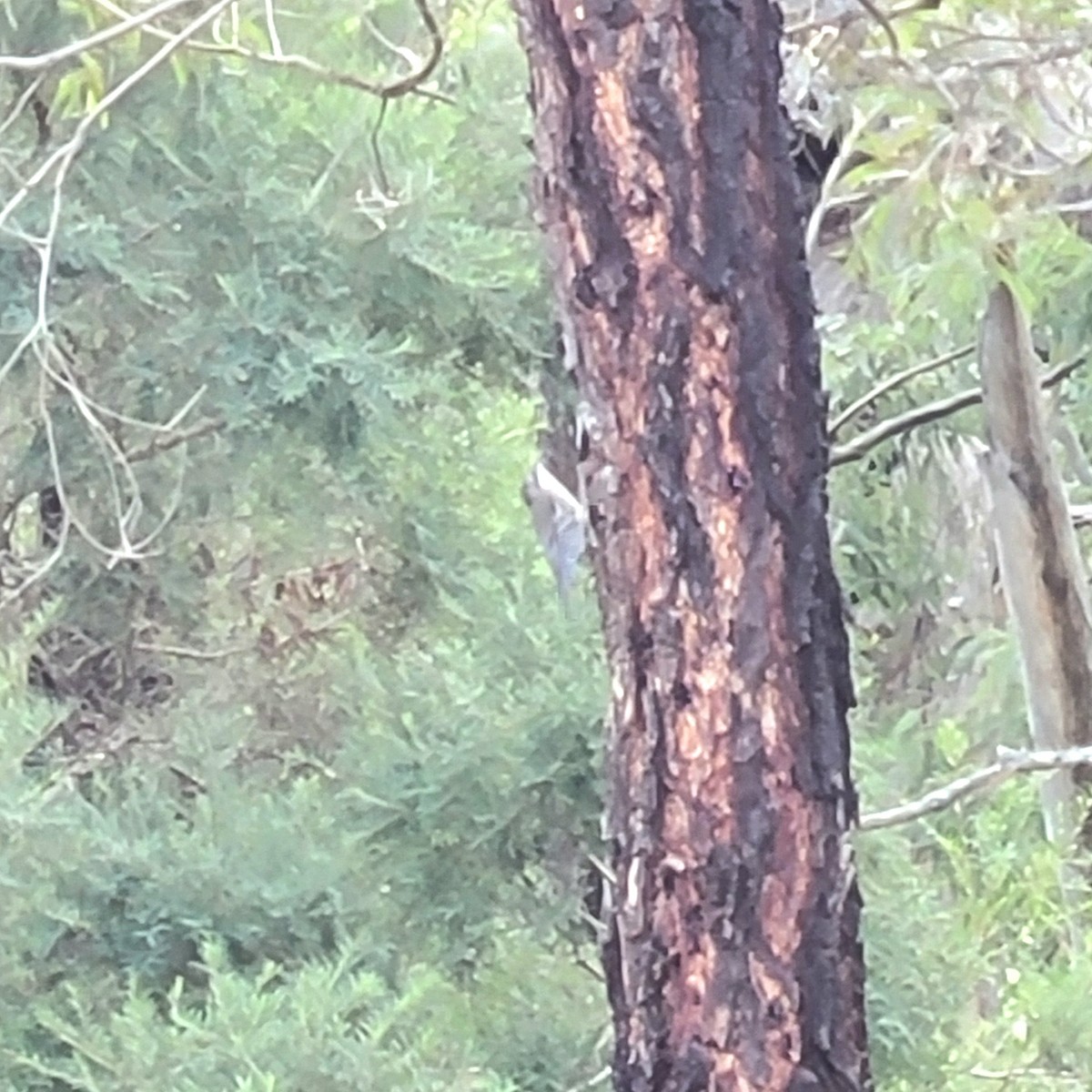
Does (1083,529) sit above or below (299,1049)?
above

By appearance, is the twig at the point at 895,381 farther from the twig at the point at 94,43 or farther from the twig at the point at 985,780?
the twig at the point at 94,43

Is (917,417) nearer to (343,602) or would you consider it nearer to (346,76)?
(343,602)

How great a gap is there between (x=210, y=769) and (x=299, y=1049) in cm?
61

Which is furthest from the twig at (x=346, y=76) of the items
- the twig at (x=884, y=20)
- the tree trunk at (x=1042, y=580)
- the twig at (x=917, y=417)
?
the tree trunk at (x=1042, y=580)

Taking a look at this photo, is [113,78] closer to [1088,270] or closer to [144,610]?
[144,610]

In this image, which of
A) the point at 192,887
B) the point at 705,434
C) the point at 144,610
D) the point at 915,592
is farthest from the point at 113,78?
the point at 915,592

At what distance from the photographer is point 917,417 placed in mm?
3916

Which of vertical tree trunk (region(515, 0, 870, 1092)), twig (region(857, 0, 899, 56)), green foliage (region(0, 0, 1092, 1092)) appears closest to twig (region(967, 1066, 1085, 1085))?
green foliage (region(0, 0, 1092, 1092))

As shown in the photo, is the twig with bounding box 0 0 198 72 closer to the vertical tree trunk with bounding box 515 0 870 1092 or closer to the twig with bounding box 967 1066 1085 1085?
the vertical tree trunk with bounding box 515 0 870 1092

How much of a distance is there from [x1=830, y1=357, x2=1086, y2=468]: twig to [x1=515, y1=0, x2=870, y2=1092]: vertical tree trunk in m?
2.07

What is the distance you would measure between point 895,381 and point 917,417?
191mm

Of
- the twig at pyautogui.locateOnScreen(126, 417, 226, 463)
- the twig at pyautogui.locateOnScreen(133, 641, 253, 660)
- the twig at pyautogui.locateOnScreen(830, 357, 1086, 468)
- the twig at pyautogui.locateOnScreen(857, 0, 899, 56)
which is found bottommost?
the twig at pyautogui.locateOnScreen(133, 641, 253, 660)

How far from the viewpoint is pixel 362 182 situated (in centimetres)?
266

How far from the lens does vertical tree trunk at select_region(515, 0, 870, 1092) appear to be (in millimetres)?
1214
